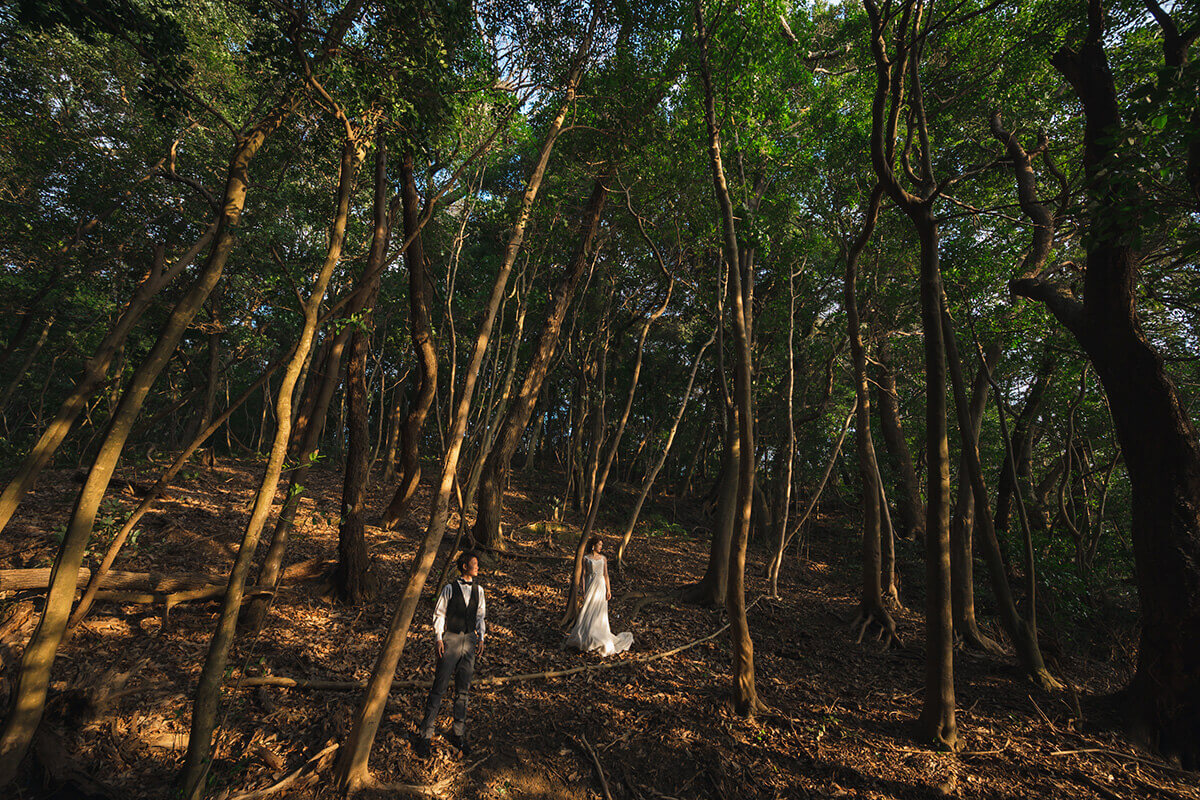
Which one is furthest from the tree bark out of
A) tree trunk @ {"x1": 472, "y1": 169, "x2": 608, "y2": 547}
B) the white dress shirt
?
tree trunk @ {"x1": 472, "y1": 169, "x2": 608, "y2": 547}

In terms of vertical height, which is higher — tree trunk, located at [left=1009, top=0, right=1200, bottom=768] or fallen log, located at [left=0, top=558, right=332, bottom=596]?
tree trunk, located at [left=1009, top=0, right=1200, bottom=768]

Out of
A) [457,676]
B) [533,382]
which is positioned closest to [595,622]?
[457,676]

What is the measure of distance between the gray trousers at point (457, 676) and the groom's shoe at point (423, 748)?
0.04 meters

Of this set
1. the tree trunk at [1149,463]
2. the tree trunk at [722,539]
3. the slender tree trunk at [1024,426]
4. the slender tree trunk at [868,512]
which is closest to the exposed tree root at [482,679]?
the tree trunk at [722,539]

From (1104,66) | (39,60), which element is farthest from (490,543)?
(39,60)

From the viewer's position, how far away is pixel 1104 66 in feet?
19.5

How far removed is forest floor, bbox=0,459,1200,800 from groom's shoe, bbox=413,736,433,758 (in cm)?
10

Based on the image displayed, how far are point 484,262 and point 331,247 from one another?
43.0 ft

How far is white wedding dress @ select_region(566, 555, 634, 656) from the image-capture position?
23.7ft

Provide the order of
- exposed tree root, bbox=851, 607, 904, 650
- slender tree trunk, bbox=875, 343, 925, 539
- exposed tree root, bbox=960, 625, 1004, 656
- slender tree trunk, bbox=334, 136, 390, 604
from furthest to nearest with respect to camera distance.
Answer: slender tree trunk, bbox=875, 343, 925, 539 → exposed tree root, bbox=851, 607, 904, 650 → exposed tree root, bbox=960, 625, 1004, 656 → slender tree trunk, bbox=334, 136, 390, 604

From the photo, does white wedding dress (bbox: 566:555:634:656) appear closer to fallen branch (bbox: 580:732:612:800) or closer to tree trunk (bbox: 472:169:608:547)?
fallen branch (bbox: 580:732:612:800)

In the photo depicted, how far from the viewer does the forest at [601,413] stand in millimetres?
4488

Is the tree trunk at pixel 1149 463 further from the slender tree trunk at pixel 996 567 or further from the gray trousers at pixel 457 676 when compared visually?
the gray trousers at pixel 457 676

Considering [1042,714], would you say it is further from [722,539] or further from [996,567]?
[722,539]
